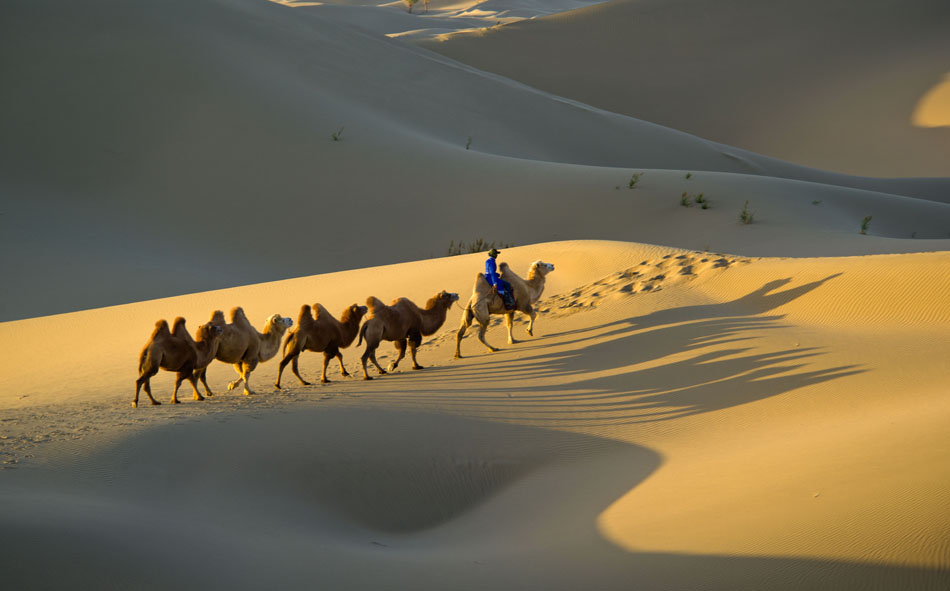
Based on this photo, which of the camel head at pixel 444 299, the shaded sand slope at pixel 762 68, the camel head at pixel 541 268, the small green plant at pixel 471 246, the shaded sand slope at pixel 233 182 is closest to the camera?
the camel head at pixel 444 299

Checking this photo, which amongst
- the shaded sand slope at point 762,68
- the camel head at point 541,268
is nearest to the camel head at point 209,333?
the camel head at point 541,268

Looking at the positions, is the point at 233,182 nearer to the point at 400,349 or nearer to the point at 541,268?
the point at 541,268

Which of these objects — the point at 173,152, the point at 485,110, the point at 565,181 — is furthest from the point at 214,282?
the point at 485,110

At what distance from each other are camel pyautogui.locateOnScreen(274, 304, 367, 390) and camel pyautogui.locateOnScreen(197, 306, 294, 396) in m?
0.26

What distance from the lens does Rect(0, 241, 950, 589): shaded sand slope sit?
452cm

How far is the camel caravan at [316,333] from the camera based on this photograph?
812 centimetres

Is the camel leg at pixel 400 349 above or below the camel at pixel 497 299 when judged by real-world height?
below

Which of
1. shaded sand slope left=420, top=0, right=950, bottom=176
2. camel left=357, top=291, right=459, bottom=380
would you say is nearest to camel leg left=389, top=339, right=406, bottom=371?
camel left=357, top=291, right=459, bottom=380

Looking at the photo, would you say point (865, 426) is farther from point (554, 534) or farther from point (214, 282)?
point (214, 282)

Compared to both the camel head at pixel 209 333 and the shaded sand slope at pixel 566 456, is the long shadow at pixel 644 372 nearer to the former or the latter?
the shaded sand slope at pixel 566 456

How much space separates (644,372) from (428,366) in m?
2.70

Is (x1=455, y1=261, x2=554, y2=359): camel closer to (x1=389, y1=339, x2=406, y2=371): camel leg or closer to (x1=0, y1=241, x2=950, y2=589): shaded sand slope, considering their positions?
(x1=0, y1=241, x2=950, y2=589): shaded sand slope

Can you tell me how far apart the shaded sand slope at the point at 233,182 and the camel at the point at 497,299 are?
289 inches

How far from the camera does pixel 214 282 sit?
17781 millimetres
